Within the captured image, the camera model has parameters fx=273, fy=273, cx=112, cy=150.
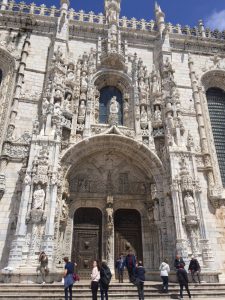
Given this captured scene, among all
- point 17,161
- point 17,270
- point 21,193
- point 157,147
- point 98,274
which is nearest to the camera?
point 98,274

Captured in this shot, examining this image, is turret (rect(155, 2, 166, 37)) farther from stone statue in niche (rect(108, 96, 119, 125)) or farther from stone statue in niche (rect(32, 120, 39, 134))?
stone statue in niche (rect(32, 120, 39, 134))

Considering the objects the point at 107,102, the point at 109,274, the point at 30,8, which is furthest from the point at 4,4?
the point at 109,274

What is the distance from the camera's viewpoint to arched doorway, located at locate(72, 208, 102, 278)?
13.1 m

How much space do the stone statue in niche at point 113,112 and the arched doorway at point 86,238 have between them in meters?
4.81

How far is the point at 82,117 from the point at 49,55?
201 inches

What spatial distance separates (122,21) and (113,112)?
8340 millimetres

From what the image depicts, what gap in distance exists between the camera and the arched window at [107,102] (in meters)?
16.4

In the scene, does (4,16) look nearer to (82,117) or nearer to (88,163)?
(82,117)

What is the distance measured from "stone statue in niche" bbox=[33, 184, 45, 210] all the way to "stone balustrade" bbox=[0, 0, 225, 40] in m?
12.6

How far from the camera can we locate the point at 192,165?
537 inches

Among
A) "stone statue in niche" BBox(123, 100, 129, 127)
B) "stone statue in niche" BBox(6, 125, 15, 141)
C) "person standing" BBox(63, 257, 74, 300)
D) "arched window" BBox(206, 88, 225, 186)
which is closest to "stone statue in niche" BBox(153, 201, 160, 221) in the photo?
"arched window" BBox(206, 88, 225, 186)

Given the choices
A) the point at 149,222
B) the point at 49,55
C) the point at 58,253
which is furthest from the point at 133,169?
the point at 49,55

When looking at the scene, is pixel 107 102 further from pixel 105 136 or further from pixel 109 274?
pixel 109 274

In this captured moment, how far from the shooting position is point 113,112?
50.7 feet
